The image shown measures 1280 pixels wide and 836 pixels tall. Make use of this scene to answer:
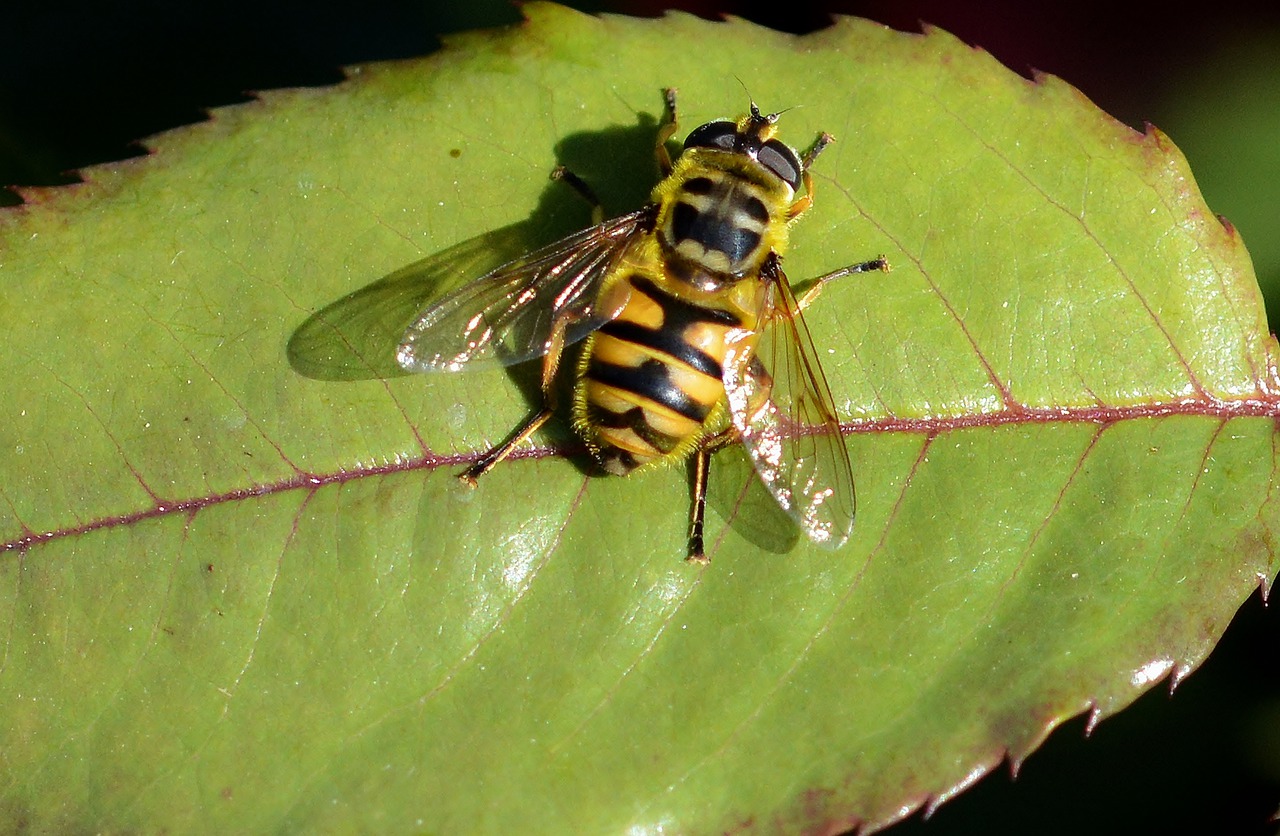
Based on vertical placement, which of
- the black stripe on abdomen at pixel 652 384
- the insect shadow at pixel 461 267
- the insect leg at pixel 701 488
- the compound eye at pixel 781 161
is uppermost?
the compound eye at pixel 781 161

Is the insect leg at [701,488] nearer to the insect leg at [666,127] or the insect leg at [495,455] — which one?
the insect leg at [495,455]

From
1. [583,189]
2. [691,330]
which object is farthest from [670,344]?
[583,189]

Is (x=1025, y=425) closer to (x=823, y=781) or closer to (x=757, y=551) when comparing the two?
(x=757, y=551)

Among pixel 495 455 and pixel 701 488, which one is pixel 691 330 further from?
pixel 495 455

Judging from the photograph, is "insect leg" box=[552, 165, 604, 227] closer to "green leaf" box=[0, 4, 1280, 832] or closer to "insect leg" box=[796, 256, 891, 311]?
"green leaf" box=[0, 4, 1280, 832]

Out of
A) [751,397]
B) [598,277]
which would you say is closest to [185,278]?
[598,277]

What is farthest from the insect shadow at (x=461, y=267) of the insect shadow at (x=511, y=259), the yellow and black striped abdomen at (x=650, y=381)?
the yellow and black striped abdomen at (x=650, y=381)

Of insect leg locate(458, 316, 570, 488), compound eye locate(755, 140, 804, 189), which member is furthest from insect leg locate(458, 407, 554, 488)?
compound eye locate(755, 140, 804, 189)
